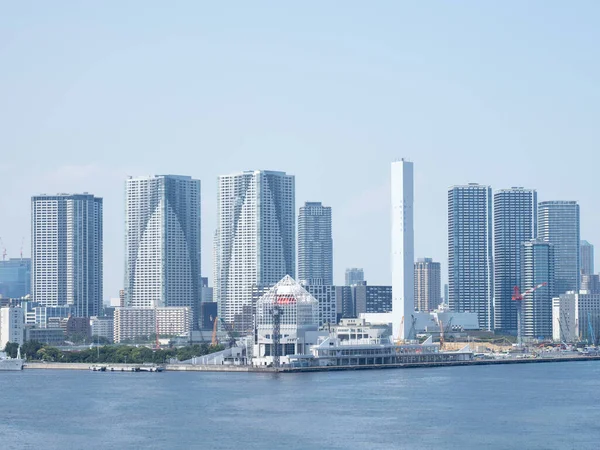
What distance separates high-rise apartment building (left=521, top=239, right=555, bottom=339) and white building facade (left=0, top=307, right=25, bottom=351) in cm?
7706

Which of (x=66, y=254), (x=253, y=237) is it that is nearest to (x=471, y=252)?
(x=253, y=237)

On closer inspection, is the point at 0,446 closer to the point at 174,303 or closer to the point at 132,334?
the point at 132,334

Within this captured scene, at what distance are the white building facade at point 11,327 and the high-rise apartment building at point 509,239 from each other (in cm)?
8230

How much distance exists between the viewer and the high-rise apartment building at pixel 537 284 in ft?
585

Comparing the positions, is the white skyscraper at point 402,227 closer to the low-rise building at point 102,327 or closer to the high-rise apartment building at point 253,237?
the high-rise apartment building at point 253,237

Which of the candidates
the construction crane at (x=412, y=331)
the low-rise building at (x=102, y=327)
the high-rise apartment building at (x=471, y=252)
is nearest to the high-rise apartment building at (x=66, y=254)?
the low-rise building at (x=102, y=327)

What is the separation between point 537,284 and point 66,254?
219 feet

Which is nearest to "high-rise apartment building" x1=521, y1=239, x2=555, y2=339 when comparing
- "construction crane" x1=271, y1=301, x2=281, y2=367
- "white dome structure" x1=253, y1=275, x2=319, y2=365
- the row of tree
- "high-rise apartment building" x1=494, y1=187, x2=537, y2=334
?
"high-rise apartment building" x1=494, y1=187, x2=537, y2=334

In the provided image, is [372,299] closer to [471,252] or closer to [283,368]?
[471,252]

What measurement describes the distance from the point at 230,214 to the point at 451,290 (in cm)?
3547

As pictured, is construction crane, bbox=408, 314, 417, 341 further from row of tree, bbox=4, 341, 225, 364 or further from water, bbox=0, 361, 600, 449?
water, bbox=0, 361, 600, 449

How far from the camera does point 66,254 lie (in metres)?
193

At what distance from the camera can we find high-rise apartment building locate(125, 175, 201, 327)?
18500 centimetres

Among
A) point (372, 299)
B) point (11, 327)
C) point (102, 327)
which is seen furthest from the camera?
point (372, 299)
